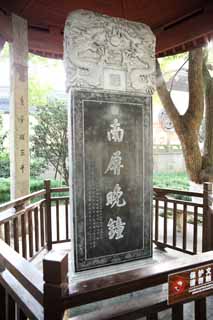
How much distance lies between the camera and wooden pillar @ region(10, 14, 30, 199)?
11.9ft

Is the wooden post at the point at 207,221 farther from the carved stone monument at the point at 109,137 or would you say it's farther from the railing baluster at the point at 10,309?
the railing baluster at the point at 10,309

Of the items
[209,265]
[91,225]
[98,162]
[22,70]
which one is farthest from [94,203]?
[22,70]

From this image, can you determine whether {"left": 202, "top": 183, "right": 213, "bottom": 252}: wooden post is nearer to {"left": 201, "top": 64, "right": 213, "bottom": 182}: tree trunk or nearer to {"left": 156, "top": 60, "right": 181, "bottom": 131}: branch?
{"left": 201, "top": 64, "right": 213, "bottom": 182}: tree trunk

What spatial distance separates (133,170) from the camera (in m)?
2.51

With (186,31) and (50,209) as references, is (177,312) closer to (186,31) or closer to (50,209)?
(50,209)

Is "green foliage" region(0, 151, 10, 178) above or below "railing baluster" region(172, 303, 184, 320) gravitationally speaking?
above

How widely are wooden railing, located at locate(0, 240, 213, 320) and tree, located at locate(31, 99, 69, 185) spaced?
19.9ft

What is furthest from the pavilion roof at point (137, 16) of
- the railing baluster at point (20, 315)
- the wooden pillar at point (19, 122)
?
the railing baluster at point (20, 315)

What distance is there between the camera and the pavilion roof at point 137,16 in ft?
9.75

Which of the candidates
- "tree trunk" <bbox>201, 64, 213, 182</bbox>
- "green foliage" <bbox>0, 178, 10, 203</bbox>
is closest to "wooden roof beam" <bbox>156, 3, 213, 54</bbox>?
"tree trunk" <bbox>201, 64, 213, 182</bbox>

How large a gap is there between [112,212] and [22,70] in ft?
7.88

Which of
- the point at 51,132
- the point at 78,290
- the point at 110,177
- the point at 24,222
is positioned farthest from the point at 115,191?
the point at 51,132

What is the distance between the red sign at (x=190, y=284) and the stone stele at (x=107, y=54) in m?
1.66

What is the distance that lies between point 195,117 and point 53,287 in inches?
168
